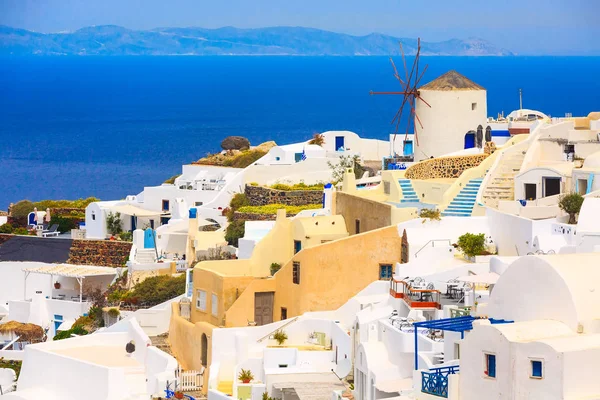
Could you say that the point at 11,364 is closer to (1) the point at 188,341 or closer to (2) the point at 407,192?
(1) the point at 188,341

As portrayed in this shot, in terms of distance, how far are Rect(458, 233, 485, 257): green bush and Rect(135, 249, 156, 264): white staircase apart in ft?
42.1

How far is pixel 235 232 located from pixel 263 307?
7410 millimetres

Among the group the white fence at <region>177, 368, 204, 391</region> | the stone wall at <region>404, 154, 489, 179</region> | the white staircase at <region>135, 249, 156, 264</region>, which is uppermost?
the stone wall at <region>404, 154, 489, 179</region>

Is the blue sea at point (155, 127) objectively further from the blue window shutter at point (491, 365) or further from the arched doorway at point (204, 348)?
the blue window shutter at point (491, 365)

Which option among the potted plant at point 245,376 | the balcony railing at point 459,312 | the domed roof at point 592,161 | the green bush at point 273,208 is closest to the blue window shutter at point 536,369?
the balcony railing at point 459,312

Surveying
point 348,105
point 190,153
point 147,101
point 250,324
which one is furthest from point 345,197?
point 147,101

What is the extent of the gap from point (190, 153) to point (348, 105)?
59.6 metres

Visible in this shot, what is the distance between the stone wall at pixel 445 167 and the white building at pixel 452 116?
319 centimetres

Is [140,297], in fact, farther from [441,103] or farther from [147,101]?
[147,101]

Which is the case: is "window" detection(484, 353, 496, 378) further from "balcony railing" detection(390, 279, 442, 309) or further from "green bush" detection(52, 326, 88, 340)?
"green bush" detection(52, 326, 88, 340)

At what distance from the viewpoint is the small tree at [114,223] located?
155 feet

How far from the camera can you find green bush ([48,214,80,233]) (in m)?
49.7

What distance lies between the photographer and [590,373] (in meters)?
18.8

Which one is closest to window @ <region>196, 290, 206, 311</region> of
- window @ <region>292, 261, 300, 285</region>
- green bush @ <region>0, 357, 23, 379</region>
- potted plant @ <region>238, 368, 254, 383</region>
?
window @ <region>292, 261, 300, 285</region>
